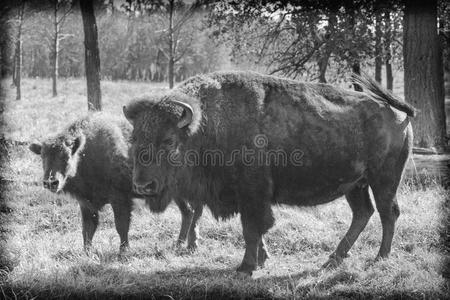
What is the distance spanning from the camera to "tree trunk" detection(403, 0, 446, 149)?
9094 mm

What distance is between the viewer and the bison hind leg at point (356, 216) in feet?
17.7

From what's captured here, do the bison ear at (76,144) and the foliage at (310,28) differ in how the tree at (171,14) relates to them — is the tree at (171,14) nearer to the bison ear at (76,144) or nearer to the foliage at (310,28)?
the foliage at (310,28)

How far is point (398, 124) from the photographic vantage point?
534 cm

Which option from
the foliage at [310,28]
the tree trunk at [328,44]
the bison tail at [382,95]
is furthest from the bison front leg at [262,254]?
the tree trunk at [328,44]

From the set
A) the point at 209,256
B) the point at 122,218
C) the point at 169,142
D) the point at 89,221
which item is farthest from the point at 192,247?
the point at 169,142

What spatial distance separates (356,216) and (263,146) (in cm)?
171

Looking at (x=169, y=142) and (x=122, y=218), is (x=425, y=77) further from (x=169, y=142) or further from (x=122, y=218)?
(x=122, y=218)

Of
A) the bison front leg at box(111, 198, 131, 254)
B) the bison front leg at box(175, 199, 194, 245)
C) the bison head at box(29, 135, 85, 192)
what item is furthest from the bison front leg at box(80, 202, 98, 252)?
the bison front leg at box(175, 199, 194, 245)

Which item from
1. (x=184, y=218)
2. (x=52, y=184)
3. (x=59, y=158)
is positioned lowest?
(x=184, y=218)

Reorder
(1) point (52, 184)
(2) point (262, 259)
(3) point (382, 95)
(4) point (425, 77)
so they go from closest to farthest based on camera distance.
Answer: (2) point (262, 259) < (3) point (382, 95) < (1) point (52, 184) < (4) point (425, 77)

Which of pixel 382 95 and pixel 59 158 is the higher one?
pixel 382 95

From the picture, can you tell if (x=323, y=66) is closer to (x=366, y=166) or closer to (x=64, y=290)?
(x=366, y=166)

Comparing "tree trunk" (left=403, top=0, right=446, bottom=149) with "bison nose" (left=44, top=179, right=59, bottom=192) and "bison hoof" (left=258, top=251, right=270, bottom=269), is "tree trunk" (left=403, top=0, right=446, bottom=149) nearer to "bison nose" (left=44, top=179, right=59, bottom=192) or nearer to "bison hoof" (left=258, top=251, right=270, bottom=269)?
"bison hoof" (left=258, top=251, right=270, bottom=269)

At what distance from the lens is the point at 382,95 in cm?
547
